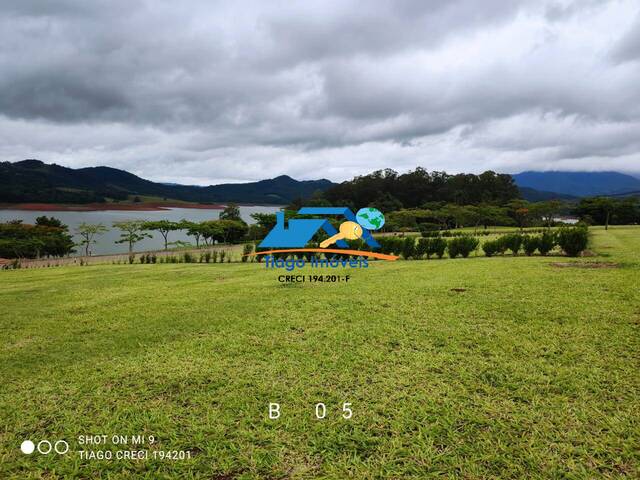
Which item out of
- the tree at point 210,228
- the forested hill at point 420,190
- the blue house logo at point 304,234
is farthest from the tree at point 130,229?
the forested hill at point 420,190

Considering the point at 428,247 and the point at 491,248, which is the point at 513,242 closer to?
the point at 491,248

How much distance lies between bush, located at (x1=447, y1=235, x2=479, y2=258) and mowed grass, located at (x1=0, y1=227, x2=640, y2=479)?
23.5ft

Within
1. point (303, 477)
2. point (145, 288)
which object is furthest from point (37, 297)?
point (303, 477)

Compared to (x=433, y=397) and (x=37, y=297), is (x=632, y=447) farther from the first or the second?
(x=37, y=297)

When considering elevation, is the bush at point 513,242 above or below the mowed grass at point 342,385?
above

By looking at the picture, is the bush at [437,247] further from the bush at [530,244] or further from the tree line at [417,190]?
the tree line at [417,190]

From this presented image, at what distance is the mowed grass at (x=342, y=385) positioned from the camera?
7.48ft

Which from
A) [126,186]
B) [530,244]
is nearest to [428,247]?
[530,244]

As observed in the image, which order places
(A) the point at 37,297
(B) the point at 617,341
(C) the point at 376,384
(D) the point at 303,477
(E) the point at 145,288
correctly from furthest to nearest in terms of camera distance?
(E) the point at 145,288
(A) the point at 37,297
(B) the point at 617,341
(C) the point at 376,384
(D) the point at 303,477

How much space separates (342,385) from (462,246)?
455 inches

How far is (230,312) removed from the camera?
221 inches

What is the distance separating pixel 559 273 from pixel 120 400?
27.4 feet

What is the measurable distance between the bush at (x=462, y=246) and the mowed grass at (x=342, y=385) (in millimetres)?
7175
